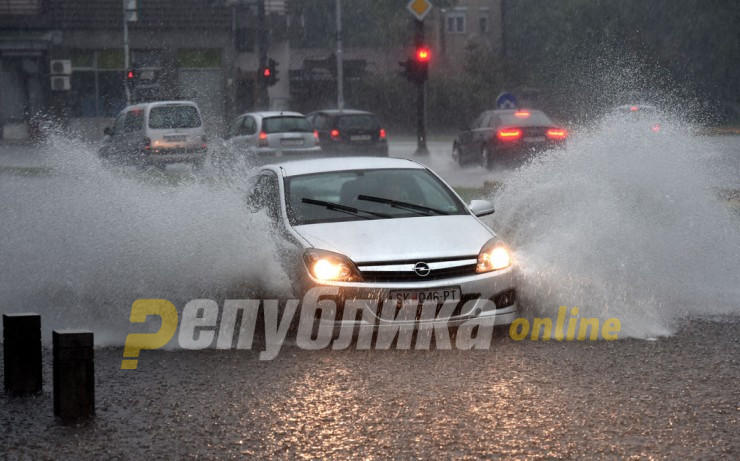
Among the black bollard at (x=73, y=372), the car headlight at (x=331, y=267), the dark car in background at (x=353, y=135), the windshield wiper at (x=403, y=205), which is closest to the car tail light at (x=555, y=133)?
the dark car in background at (x=353, y=135)

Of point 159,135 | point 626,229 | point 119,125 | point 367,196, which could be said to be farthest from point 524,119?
point 367,196

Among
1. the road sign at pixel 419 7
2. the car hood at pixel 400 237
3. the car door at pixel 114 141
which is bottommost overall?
the car door at pixel 114 141

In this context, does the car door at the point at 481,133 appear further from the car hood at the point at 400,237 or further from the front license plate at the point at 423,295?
the front license plate at the point at 423,295

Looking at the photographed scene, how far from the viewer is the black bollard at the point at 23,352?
7008 millimetres

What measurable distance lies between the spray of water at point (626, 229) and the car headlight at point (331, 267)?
4.62 ft

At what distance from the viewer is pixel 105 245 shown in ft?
33.7

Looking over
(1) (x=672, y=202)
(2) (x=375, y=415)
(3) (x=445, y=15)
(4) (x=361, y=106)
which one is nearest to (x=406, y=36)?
(3) (x=445, y=15)

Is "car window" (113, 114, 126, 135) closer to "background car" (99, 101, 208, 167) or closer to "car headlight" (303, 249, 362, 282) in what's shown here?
"background car" (99, 101, 208, 167)

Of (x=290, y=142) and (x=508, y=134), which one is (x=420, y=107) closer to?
(x=508, y=134)

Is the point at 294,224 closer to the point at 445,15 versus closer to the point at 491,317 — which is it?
the point at 491,317

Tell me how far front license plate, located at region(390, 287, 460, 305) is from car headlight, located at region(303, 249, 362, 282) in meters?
0.31

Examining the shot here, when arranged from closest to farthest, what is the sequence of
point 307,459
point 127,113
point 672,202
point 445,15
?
1. point 307,459
2. point 672,202
3. point 127,113
4. point 445,15

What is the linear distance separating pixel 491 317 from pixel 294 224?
174 cm

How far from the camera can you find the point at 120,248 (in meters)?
10.1
